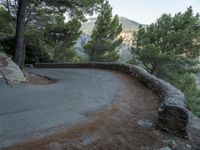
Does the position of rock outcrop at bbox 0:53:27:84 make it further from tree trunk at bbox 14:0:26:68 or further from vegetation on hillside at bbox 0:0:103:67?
vegetation on hillside at bbox 0:0:103:67

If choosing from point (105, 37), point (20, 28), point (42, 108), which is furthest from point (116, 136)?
point (105, 37)

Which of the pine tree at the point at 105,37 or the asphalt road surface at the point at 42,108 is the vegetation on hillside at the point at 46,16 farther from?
the pine tree at the point at 105,37

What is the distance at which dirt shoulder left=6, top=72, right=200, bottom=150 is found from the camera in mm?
4562

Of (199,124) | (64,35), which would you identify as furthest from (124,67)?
(199,124)

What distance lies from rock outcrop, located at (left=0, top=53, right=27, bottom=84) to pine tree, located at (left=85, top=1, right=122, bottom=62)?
21.0 metres

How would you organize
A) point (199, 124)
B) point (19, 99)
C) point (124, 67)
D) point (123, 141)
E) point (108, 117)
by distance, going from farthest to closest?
point (124, 67), point (19, 99), point (199, 124), point (108, 117), point (123, 141)

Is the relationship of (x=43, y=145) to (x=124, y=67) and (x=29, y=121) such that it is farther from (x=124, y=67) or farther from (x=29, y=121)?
(x=124, y=67)

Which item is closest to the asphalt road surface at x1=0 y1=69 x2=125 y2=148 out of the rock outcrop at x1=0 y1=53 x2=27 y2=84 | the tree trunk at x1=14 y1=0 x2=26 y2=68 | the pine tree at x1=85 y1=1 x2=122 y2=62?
the rock outcrop at x1=0 y1=53 x2=27 y2=84

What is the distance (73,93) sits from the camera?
29.5ft

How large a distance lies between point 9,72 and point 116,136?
7207 mm

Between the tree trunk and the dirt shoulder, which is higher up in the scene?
the tree trunk

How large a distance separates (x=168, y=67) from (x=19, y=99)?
68.3 ft

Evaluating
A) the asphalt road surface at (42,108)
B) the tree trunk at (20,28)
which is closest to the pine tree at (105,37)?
the tree trunk at (20,28)

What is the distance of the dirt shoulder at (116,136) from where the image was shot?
4.56 meters
